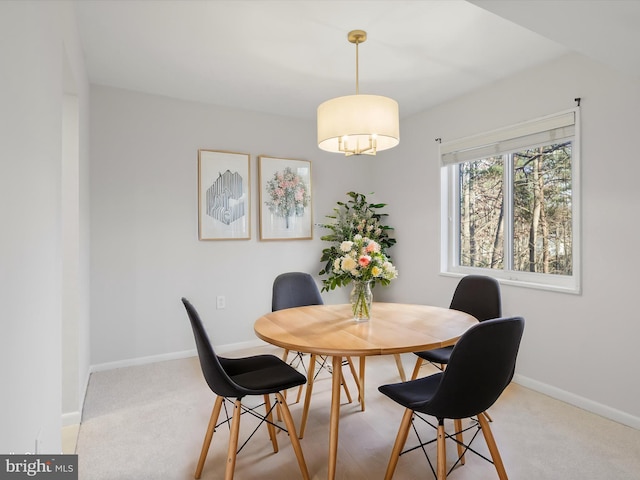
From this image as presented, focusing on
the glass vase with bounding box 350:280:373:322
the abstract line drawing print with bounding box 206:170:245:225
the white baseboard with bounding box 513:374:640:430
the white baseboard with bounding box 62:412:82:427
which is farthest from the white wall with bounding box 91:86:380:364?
the white baseboard with bounding box 513:374:640:430

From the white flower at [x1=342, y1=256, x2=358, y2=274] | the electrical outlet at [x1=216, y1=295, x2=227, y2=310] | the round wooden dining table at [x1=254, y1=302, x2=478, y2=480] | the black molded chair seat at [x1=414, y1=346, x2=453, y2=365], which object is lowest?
the black molded chair seat at [x1=414, y1=346, x2=453, y2=365]

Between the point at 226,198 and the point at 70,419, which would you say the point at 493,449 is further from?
the point at 226,198

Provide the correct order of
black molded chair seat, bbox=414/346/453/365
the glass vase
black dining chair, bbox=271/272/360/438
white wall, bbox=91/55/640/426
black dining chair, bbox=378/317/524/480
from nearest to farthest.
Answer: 1. black dining chair, bbox=378/317/524/480
2. the glass vase
3. black molded chair seat, bbox=414/346/453/365
4. white wall, bbox=91/55/640/426
5. black dining chair, bbox=271/272/360/438

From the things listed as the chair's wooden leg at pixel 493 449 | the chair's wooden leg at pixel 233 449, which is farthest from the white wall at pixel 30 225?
the chair's wooden leg at pixel 493 449

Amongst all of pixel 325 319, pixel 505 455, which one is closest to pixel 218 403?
pixel 325 319

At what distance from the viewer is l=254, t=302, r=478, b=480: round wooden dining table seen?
174 centimetres

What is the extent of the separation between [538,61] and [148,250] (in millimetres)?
3569

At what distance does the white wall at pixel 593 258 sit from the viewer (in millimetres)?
2486

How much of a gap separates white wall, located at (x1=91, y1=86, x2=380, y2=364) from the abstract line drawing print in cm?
15

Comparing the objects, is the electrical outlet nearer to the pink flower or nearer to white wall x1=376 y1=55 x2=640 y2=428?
the pink flower

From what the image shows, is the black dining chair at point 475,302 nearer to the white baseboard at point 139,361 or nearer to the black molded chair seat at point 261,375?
the black molded chair seat at point 261,375

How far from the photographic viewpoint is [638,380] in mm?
2441

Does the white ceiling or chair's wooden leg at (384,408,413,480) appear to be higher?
the white ceiling

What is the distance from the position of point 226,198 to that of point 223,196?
0.04 m
